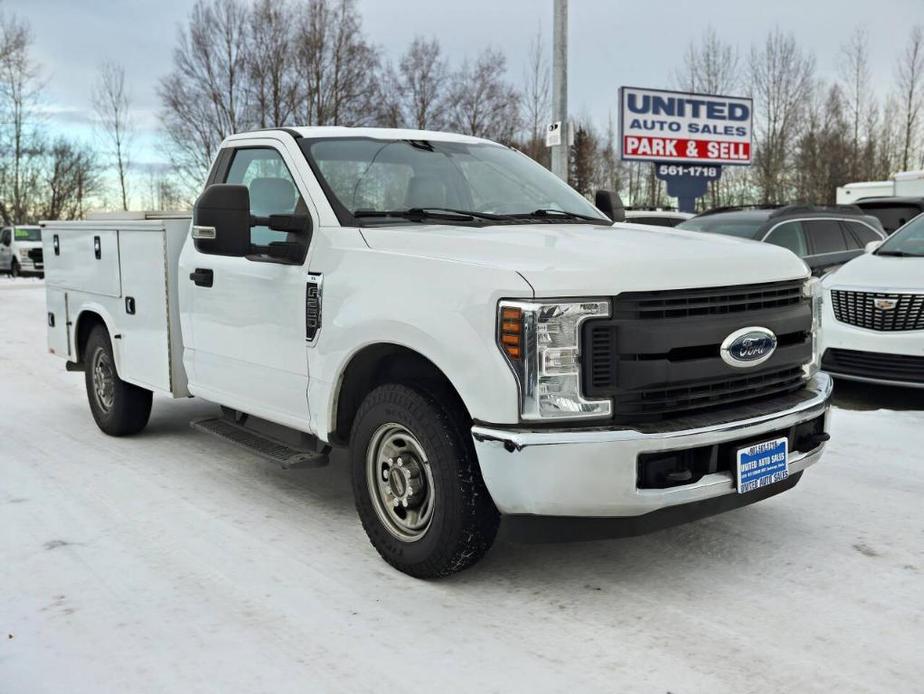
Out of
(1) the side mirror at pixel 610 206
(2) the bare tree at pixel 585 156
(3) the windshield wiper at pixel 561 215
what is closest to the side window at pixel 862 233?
(1) the side mirror at pixel 610 206

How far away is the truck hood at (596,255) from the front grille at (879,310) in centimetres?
361

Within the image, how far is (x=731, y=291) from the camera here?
3639mm

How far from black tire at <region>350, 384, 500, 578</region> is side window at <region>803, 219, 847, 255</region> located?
775cm

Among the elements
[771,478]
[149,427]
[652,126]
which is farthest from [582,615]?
[652,126]

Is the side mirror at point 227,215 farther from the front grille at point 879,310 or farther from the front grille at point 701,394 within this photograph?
the front grille at point 879,310

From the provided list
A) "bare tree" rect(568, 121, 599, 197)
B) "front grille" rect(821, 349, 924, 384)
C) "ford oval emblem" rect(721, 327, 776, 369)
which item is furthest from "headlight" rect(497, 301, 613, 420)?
"bare tree" rect(568, 121, 599, 197)

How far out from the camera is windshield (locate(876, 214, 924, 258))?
8047mm

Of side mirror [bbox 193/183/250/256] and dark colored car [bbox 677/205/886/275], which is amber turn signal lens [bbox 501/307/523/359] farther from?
dark colored car [bbox 677/205/886/275]

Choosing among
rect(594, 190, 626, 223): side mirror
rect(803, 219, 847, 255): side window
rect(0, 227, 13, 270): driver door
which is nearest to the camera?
rect(594, 190, 626, 223): side mirror

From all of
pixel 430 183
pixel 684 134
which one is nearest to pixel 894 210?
pixel 684 134

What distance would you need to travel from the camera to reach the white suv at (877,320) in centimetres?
714

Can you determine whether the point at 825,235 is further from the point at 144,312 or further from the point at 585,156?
the point at 585,156

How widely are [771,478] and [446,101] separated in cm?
3615

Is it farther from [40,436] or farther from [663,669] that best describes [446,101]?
[663,669]
